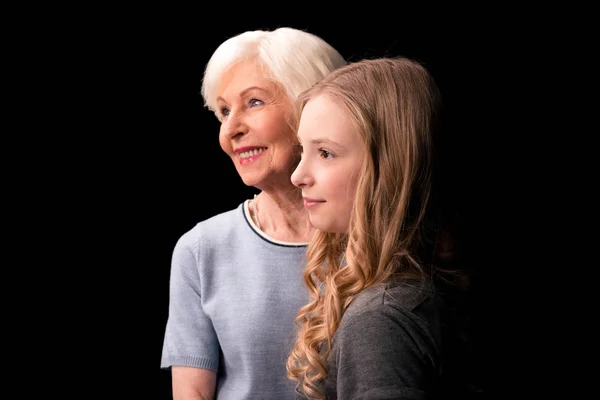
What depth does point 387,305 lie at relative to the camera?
173 cm

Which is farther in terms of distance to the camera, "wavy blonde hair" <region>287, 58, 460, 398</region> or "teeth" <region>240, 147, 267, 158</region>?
"teeth" <region>240, 147, 267, 158</region>

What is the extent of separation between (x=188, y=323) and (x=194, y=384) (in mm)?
177

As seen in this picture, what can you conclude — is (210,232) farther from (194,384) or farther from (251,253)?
(194,384)

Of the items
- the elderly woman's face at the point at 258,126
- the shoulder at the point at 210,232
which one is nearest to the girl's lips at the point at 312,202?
the elderly woman's face at the point at 258,126

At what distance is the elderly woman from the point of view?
232 centimetres

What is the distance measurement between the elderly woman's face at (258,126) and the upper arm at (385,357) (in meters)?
0.71

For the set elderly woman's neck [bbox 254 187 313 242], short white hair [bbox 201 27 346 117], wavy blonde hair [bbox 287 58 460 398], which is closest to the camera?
wavy blonde hair [bbox 287 58 460 398]

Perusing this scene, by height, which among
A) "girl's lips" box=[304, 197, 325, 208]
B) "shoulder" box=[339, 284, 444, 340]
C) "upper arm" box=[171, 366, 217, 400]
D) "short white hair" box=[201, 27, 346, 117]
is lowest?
"upper arm" box=[171, 366, 217, 400]

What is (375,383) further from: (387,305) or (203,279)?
(203,279)

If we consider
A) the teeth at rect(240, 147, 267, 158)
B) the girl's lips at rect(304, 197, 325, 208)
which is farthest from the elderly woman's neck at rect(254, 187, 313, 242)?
the girl's lips at rect(304, 197, 325, 208)

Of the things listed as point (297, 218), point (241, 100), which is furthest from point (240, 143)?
point (297, 218)

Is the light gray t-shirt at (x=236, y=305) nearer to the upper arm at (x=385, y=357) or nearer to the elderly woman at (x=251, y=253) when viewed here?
the elderly woman at (x=251, y=253)

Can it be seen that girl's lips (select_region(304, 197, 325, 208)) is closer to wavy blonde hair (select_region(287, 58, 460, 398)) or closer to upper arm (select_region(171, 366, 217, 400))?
wavy blonde hair (select_region(287, 58, 460, 398))

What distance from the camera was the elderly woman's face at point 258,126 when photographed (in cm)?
231
